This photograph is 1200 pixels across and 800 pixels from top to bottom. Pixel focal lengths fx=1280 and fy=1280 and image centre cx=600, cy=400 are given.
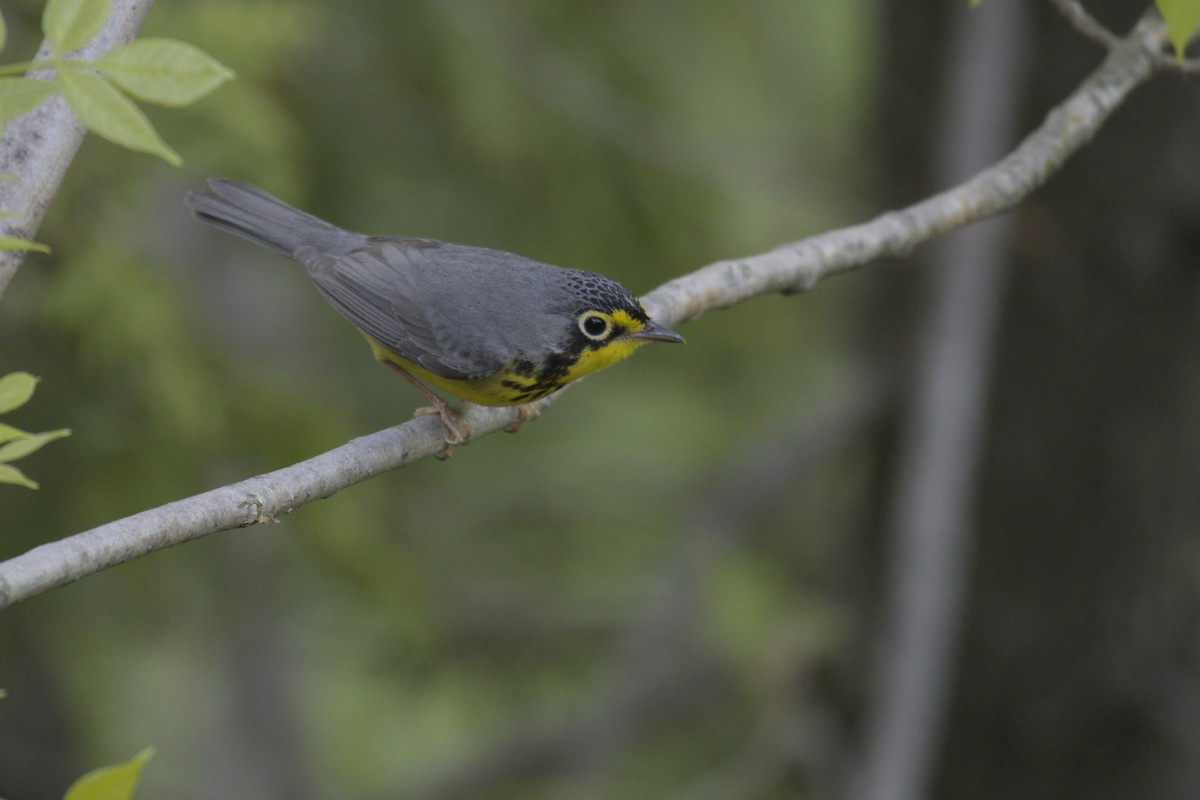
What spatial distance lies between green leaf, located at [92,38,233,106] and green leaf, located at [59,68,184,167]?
1.0 inches

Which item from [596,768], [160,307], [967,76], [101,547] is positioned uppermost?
[967,76]

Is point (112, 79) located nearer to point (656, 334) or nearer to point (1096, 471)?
point (656, 334)

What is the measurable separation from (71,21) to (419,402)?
20.5ft

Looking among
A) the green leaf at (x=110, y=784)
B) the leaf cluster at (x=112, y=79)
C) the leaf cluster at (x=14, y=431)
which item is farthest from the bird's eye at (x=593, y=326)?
the green leaf at (x=110, y=784)

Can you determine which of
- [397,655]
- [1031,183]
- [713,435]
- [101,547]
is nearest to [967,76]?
[1031,183]

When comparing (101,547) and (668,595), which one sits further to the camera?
(668,595)

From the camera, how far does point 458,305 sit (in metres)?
4.93

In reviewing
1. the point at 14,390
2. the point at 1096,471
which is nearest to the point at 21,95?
the point at 14,390

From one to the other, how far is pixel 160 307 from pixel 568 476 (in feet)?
13.3

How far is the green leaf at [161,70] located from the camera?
2066mm

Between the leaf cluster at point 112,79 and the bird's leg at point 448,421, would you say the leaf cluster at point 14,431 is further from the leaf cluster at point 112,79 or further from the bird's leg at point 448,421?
the bird's leg at point 448,421

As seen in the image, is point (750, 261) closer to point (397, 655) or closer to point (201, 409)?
point (201, 409)

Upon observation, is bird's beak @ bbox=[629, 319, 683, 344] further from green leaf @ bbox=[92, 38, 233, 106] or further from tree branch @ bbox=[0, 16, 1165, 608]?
green leaf @ bbox=[92, 38, 233, 106]

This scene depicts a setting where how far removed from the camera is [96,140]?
16.9 ft
